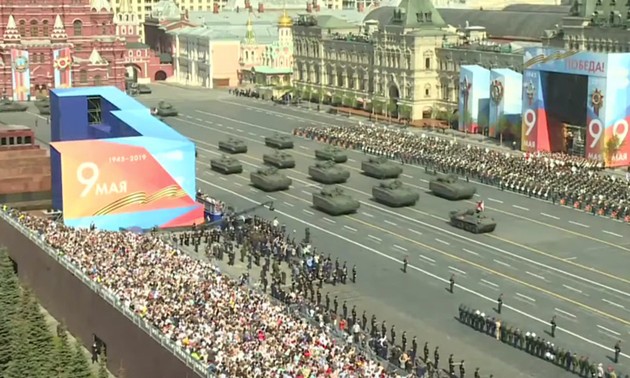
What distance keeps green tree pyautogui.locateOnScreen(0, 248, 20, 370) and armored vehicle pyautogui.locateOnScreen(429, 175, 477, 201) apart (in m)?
31.0

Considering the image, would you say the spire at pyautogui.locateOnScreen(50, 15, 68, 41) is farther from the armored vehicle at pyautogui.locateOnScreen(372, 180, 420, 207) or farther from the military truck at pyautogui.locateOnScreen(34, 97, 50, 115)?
the armored vehicle at pyautogui.locateOnScreen(372, 180, 420, 207)

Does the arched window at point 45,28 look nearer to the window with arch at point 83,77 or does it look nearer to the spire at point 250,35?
the window with arch at point 83,77

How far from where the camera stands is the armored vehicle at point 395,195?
236ft

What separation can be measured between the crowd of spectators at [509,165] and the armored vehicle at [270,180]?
41.2 feet

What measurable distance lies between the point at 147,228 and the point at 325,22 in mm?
71305

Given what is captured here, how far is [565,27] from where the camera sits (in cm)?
9344

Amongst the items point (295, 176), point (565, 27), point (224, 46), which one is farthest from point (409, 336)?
point (224, 46)

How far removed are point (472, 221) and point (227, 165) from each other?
85.9ft

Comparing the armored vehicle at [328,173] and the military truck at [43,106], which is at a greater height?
the military truck at [43,106]

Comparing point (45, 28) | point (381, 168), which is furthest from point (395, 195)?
point (45, 28)

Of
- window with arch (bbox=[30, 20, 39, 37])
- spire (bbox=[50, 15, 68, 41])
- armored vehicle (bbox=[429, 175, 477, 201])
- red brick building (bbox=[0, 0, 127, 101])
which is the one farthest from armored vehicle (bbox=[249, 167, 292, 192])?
window with arch (bbox=[30, 20, 39, 37])

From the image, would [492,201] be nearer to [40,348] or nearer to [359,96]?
[40,348]

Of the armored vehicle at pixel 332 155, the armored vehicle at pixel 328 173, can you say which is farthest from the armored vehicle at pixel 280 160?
the armored vehicle at pixel 328 173

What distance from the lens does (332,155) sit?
8712cm
